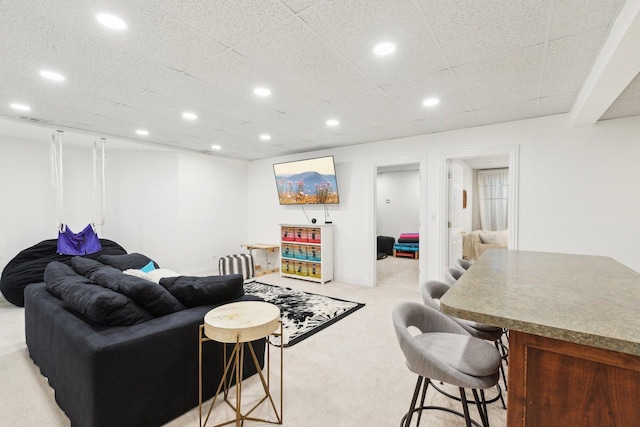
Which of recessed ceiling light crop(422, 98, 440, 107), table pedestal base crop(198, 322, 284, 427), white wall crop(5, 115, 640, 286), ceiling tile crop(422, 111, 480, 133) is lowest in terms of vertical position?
table pedestal base crop(198, 322, 284, 427)

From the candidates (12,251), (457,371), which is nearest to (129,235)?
(12,251)

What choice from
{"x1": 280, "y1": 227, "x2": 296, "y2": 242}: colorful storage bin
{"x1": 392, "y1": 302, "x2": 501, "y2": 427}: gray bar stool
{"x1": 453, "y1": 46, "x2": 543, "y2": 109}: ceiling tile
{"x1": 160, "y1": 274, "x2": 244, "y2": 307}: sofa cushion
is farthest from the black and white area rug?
{"x1": 453, "y1": 46, "x2": 543, "y2": 109}: ceiling tile

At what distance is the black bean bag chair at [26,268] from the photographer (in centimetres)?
394

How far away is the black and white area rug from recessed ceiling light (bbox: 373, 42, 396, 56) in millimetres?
2634

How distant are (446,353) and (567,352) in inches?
21.7

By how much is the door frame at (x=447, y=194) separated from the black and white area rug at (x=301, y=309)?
5.07 ft

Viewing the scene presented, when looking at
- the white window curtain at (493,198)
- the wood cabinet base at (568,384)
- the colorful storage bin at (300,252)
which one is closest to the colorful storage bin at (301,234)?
the colorful storage bin at (300,252)

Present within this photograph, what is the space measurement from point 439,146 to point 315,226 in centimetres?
241

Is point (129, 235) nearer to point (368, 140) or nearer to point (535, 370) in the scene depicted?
point (368, 140)

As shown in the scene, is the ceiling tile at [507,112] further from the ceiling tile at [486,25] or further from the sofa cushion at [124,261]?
the sofa cushion at [124,261]

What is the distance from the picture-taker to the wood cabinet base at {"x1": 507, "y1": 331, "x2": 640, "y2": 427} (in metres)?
0.84

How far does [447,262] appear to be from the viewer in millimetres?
4496

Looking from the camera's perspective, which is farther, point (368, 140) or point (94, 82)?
point (368, 140)

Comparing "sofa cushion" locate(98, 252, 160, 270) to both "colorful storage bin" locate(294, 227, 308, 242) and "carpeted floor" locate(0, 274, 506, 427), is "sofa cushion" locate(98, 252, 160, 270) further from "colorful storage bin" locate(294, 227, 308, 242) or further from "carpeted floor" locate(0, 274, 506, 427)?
"colorful storage bin" locate(294, 227, 308, 242)
